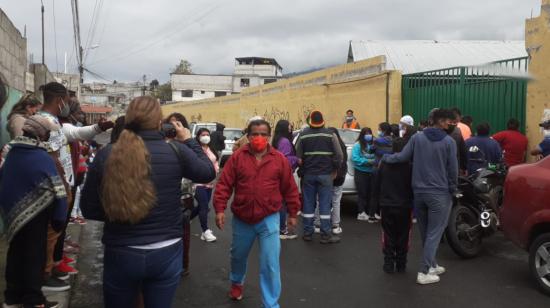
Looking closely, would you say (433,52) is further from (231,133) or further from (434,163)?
(434,163)

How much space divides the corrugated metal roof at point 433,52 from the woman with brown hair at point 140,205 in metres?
19.6

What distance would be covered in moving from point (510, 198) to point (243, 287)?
3043mm

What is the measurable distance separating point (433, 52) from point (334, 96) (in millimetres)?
7529

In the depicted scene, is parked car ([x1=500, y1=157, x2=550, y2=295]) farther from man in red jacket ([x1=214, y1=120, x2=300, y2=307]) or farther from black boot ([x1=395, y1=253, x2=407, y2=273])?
man in red jacket ([x1=214, y1=120, x2=300, y2=307])

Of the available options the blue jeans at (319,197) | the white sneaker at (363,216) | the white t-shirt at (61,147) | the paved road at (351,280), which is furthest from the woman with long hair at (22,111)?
the white sneaker at (363,216)

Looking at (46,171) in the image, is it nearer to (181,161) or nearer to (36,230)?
(36,230)

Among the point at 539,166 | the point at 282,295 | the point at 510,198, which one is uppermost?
the point at 539,166

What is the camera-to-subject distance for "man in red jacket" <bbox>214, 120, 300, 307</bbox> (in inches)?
186

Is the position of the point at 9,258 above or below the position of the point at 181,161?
below

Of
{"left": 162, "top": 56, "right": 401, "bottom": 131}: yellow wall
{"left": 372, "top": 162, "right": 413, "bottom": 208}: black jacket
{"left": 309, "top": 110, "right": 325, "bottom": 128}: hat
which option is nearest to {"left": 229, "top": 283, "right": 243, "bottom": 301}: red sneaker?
{"left": 372, "top": 162, "right": 413, "bottom": 208}: black jacket

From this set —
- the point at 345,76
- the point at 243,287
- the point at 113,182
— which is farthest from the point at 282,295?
the point at 345,76

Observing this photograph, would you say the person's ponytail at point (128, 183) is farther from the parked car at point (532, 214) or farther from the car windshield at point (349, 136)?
the car windshield at point (349, 136)

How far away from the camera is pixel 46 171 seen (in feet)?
13.5

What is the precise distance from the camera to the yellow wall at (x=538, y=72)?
979 cm
